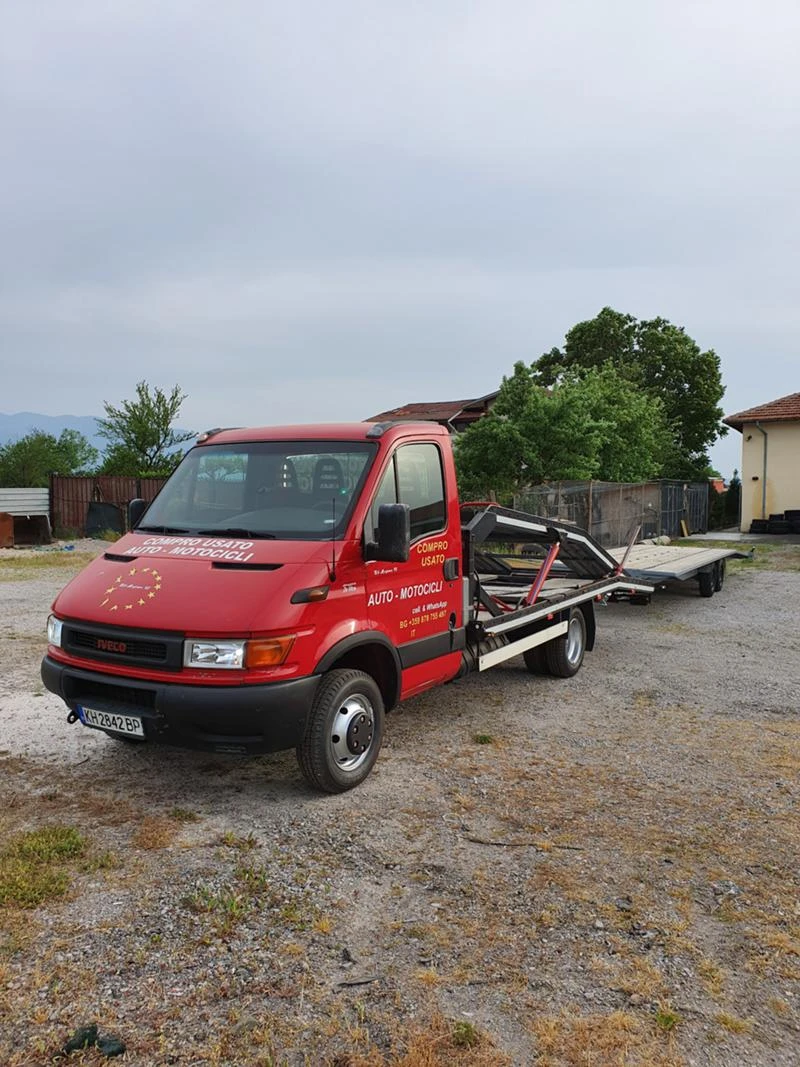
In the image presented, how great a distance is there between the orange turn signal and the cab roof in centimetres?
158

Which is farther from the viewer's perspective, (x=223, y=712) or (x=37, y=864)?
(x=223, y=712)

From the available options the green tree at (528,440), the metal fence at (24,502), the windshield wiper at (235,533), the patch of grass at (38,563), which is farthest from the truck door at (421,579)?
the metal fence at (24,502)

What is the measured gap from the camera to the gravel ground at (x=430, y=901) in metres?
2.83

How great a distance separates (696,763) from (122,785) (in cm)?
379

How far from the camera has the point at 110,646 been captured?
4.55 metres

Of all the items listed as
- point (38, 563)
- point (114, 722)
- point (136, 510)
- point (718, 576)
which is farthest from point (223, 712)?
point (38, 563)

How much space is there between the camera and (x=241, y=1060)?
2.68 m

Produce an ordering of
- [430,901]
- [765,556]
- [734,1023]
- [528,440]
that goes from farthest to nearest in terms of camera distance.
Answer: [528,440]
[765,556]
[430,901]
[734,1023]

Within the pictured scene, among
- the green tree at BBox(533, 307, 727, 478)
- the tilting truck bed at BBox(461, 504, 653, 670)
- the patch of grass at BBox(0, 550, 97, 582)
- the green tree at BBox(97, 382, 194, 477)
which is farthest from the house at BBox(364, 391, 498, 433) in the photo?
the tilting truck bed at BBox(461, 504, 653, 670)

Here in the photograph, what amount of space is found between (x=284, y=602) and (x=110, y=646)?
3.53 feet

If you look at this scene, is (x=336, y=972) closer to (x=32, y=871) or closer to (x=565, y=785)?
(x=32, y=871)

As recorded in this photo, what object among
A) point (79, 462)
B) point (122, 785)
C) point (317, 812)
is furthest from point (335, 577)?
point (79, 462)

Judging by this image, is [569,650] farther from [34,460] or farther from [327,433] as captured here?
[34,460]

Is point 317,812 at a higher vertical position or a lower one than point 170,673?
lower
